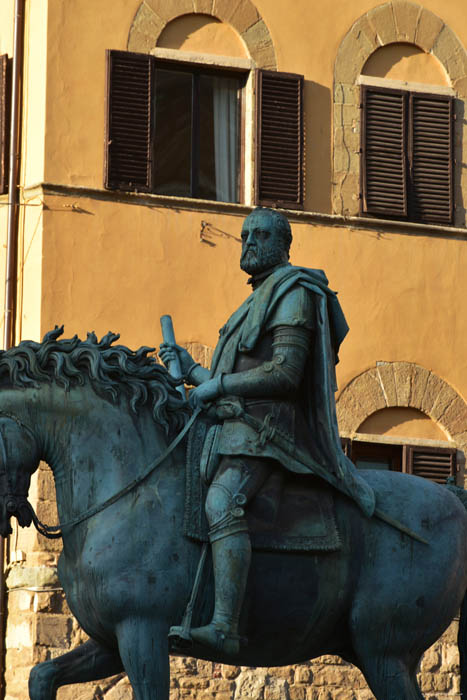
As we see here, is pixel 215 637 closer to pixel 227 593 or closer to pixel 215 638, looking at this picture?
pixel 215 638

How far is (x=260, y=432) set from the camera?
34.9ft

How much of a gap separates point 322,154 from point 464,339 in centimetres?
230

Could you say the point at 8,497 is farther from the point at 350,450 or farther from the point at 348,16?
the point at 348,16

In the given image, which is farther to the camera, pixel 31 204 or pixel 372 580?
pixel 31 204

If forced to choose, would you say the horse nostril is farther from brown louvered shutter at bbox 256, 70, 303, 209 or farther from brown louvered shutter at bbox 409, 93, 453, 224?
brown louvered shutter at bbox 409, 93, 453, 224

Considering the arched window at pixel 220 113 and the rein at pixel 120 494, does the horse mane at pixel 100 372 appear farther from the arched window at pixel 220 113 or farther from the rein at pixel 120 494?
Answer: the arched window at pixel 220 113

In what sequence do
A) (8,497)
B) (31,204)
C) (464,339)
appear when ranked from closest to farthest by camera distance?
(8,497)
(31,204)
(464,339)

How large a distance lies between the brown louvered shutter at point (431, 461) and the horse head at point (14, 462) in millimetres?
9499

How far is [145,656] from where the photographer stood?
1028 cm

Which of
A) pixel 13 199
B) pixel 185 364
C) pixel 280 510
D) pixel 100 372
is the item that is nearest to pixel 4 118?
pixel 13 199

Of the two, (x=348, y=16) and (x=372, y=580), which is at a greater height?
(x=348, y=16)

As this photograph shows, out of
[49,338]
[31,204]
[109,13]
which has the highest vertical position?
[109,13]

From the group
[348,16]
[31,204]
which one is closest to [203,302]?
[31,204]

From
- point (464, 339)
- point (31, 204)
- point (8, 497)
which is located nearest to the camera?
point (8, 497)
